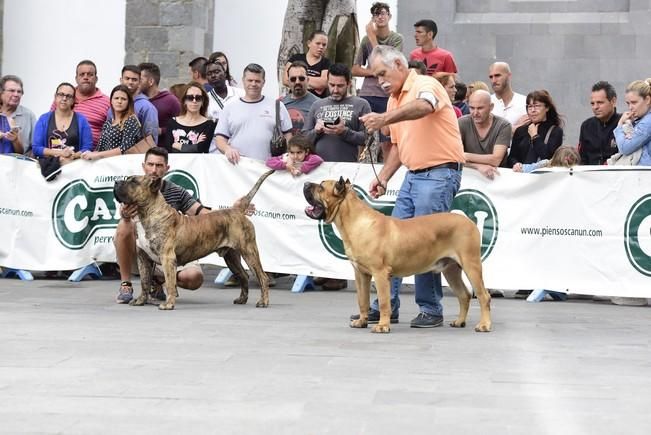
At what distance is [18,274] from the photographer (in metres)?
14.3

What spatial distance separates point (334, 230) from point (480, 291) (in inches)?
144

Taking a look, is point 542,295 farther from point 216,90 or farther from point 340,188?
point 216,90

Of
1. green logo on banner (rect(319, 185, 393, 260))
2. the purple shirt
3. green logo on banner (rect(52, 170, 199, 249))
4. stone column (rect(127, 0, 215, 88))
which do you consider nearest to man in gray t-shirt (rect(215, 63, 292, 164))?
green logo on banner (rect(52, 170, 199, 249))

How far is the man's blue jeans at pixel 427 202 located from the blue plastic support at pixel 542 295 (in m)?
2.54

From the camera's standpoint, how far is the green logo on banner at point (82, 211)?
1390cm

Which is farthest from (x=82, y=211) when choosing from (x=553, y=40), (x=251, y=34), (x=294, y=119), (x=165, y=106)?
(x=553, y=40)

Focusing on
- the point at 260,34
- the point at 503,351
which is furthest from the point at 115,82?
the point at 503,351

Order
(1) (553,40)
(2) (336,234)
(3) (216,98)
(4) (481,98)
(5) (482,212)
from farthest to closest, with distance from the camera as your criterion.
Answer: (1) (553,40) < (3) (216,98) < (2) (336,234) < (5) (482,212) < (4) (481,98)

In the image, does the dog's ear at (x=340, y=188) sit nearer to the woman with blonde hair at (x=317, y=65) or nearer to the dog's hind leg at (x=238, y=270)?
the dog's hind leg at (x=238, y=270)

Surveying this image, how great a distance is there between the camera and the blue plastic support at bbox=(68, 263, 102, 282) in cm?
1389

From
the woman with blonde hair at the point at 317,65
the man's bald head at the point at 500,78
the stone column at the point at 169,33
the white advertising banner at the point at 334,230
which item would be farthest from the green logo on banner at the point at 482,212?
the stone column at the point at 169,33

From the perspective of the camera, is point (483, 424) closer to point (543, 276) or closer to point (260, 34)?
point (543, 276)

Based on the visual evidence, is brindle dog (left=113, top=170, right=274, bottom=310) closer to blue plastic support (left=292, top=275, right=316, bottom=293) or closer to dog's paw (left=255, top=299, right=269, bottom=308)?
dog's paw (left=255, top=299, right=269, bottom=308)

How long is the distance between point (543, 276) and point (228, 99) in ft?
13.9
